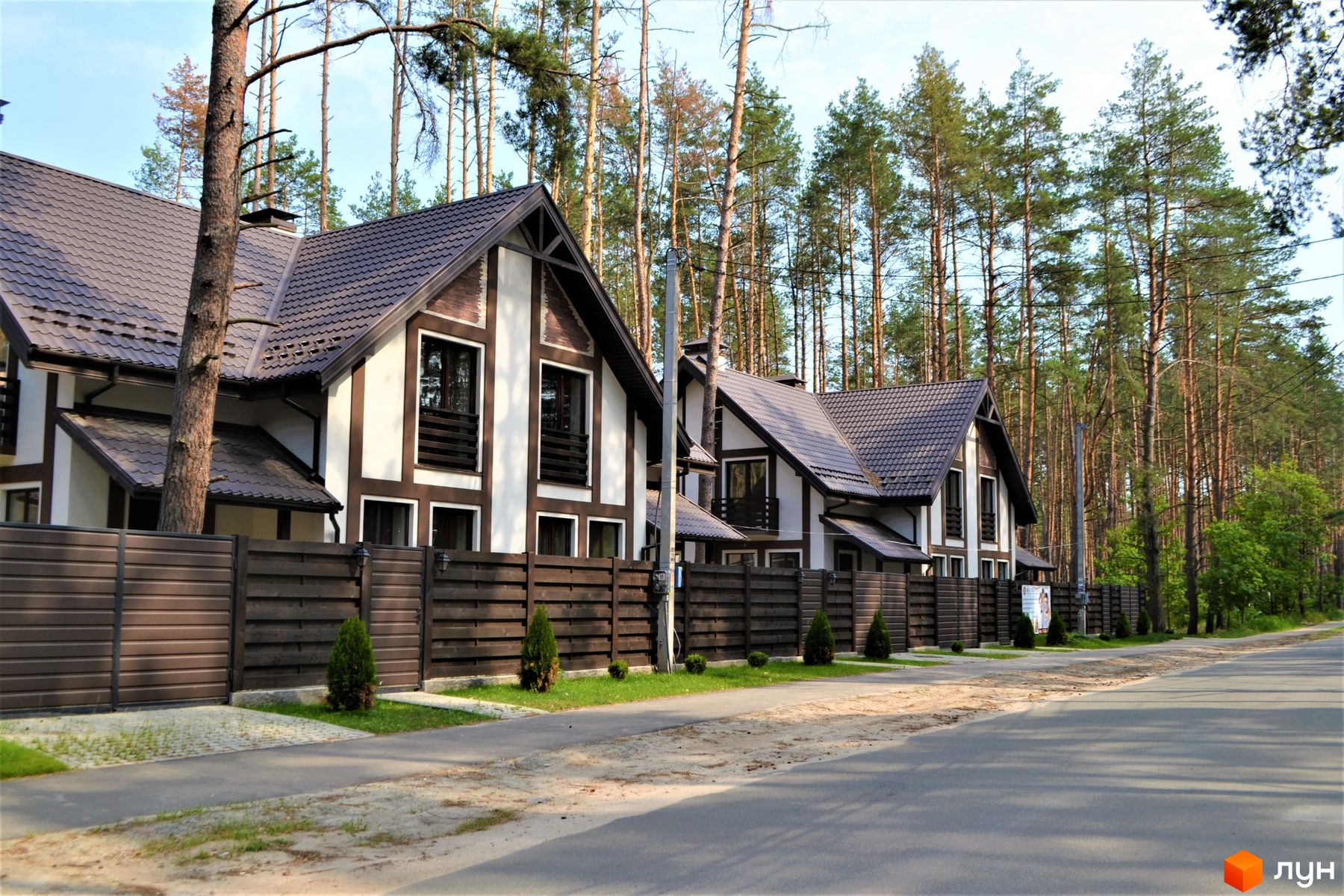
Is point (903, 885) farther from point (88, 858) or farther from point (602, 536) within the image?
point (602, 536)

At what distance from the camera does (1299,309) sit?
50000 mm

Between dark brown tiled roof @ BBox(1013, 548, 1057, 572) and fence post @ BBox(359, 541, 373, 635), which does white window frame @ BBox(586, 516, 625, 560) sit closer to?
fence post @ BBox(359, 541, 373, 635)

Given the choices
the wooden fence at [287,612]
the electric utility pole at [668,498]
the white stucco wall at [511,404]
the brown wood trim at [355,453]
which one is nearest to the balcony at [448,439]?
the white stucco wall at [511,404]

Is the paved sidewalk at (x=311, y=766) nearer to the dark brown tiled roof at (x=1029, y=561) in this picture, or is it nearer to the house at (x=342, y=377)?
the house at (x=342, y=377)

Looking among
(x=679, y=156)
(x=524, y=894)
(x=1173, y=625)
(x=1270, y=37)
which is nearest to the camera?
(x=524, y=894)

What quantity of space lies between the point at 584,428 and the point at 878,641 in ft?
25.7

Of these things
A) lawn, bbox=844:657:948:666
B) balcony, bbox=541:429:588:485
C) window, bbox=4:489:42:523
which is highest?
balcony, bbox=541:429:588:485

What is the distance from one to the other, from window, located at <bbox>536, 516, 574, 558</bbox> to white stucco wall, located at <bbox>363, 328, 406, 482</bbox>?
378 cm

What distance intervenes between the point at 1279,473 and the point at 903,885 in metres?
53.5

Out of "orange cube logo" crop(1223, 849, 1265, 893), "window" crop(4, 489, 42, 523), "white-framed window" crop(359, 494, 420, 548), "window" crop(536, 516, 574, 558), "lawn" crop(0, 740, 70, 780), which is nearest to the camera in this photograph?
"orange cube logo" crop(1223, 849, 1265, 893)

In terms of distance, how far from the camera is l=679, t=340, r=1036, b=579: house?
3262 centimetres

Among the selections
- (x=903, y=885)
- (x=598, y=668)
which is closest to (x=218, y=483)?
(x=598, y=668)

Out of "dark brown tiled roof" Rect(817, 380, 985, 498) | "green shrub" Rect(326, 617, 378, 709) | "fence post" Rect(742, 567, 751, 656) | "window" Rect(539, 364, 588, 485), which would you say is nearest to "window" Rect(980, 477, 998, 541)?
"dark brown tiled roof" Rect(817, 380, 985, 498)

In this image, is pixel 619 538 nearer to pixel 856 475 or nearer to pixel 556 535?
pixel 556 535
